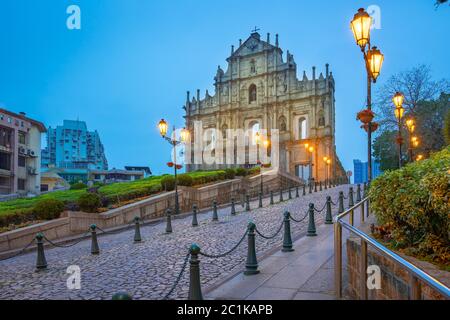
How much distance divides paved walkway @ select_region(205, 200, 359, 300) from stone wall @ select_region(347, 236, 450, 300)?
803 mm

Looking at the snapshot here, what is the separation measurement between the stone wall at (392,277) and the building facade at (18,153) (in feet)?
149

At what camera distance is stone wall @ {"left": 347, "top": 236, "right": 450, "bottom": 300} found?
11.8ft

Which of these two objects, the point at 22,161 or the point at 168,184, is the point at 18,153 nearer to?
the point at 22,161

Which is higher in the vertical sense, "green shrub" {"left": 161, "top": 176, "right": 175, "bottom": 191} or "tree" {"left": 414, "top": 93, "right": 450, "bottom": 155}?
"tree" {"left": 414, "top": 93, "right": 450, "bottom": 155}

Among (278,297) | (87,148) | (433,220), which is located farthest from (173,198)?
(87,148)

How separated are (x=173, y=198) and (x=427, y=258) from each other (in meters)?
18.0

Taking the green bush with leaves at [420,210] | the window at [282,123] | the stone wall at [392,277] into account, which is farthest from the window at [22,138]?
the stone wall at [392,277]

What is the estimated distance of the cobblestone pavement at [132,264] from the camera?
23.2ft

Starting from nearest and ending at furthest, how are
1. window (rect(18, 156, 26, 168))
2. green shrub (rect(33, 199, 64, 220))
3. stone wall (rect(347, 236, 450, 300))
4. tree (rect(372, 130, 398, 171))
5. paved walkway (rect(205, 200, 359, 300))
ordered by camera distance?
stone wall (rect(347, 236, 450, 300))
paved walkway (rect(205, 200, 359, 300))
green shrub (rect(33, 199, 64, 220))
tree (rect(372, 130, 398, 171))
window (rect(18, 156, 26, 168))

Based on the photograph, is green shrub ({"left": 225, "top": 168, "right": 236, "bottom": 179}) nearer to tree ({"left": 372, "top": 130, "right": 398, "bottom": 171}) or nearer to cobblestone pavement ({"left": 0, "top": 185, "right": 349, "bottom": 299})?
cobblestone pavement ({"left": 0, "top": 185, "right": 349, "bottom": 299})

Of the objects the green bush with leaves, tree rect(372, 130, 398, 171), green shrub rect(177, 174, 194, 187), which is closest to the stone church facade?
A: tree rect(372, 130, 398, 171)

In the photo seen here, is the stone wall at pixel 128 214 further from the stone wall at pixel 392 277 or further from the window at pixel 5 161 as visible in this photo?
the window at pixel 5 161

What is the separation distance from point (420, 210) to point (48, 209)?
14543mm
